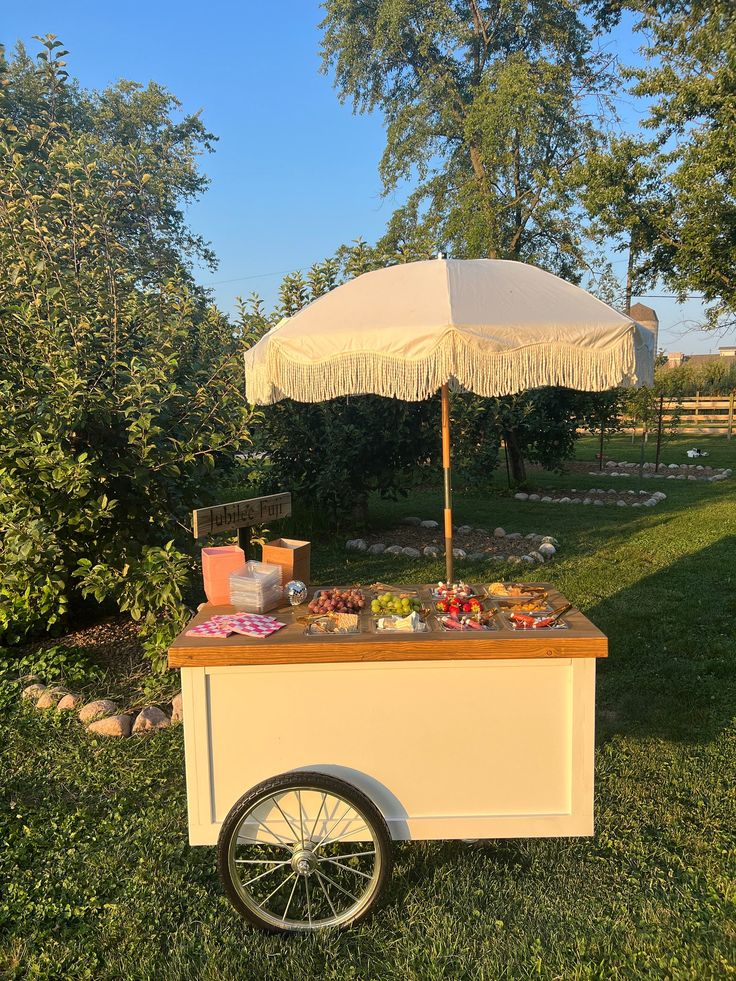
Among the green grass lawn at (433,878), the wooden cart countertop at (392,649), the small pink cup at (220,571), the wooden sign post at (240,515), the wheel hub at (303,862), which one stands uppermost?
the wooden sign post at (240,515)

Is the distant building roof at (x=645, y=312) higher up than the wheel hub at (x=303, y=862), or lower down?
higher up

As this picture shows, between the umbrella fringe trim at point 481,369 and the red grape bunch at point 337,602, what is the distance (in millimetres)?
963

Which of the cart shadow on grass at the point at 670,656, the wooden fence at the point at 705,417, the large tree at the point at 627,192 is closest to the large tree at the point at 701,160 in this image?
the large tree at the point at 627,192

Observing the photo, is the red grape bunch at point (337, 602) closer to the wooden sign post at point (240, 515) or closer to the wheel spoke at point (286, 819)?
the wooden sign post at point (240, 515)

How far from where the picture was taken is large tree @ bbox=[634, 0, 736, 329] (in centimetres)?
768

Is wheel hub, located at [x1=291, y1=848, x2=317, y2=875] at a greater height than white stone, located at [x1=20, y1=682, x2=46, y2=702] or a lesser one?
greater

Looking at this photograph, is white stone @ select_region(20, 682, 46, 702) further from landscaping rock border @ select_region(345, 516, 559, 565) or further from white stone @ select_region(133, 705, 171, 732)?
landscaping rock border @ select_region(345, 516, 559, 565)

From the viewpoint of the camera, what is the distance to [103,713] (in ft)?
14.3

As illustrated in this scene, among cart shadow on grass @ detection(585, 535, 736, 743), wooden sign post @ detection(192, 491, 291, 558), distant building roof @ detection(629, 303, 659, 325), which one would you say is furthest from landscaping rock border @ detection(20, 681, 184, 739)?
distant building roof @ detection(629, 303, 659, 325)

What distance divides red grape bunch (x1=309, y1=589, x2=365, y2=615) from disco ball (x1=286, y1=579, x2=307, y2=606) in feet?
0.22

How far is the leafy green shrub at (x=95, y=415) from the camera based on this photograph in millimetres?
4613

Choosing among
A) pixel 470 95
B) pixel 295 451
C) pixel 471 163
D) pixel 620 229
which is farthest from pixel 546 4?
pixel 295 451

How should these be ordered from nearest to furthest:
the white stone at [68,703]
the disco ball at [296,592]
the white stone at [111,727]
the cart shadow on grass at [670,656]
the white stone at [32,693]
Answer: the disco ball at [296,592]
the white stone at [111,727]
the cart shadow on grass at [670,656]
the white stone at [68,703]
the white stone at [32,693]

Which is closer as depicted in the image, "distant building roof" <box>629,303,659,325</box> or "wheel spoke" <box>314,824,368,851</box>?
"wheel spoke" <box>314,824,368,851</box>
